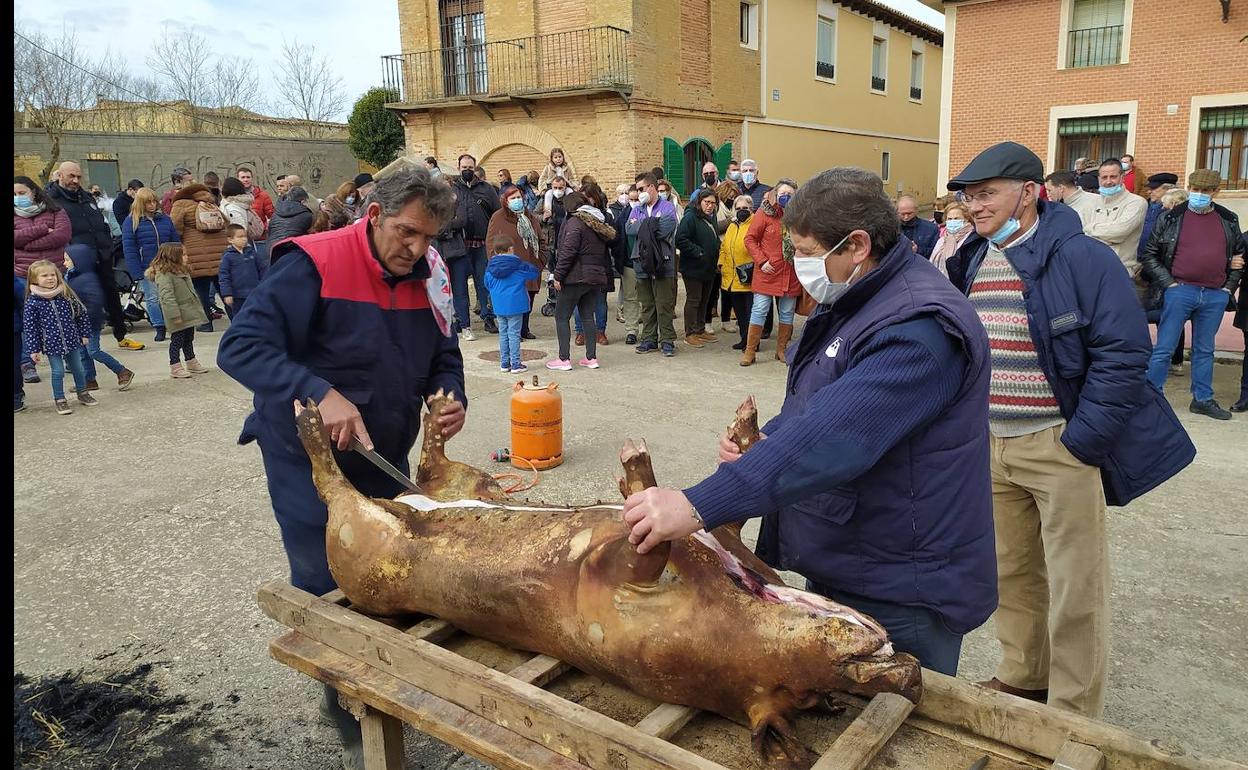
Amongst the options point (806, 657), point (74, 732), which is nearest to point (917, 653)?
point (806, 657)

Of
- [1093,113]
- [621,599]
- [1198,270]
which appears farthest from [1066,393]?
[1093,113]

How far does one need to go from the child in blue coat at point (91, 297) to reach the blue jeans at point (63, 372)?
43 centimetres

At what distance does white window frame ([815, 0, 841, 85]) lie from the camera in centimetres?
2431

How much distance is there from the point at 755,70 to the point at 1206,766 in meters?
22.8

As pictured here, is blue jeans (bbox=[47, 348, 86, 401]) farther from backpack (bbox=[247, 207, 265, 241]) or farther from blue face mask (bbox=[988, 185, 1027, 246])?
blue face mask (bbox=[988, 185, 1027, 246])

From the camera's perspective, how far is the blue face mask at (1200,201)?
24.1 feet

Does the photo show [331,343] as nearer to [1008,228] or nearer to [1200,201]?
[1008,228]

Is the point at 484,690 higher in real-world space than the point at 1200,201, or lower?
lower

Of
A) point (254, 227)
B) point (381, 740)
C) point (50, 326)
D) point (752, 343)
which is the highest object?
point (254, 227)

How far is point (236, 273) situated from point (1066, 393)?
9.44 metres

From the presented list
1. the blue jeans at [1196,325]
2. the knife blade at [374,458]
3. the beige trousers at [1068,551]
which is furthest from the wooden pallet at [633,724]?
the blue jeans at [1196,325]

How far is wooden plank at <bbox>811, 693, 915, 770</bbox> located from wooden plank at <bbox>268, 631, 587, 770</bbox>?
54 centimetres

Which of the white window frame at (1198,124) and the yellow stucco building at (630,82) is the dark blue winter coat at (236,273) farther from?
the white window frame at (1198,124)

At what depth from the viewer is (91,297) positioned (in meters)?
9.53
